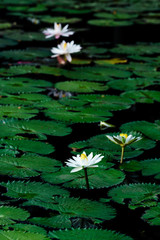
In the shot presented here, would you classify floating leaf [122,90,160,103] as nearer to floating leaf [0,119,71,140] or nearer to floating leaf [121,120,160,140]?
floating leaf [121,120,160,140]

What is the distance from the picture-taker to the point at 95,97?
2609 mm

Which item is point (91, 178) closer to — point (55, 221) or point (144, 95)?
point (55, 221)

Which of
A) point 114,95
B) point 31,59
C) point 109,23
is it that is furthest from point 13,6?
point 114,95

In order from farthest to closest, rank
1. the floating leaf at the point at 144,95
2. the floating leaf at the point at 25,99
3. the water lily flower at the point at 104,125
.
→ the floating leaf at the point at 144,95 < the floating leaf at the point at 25,99 < the water lily flower at the point at 104,125

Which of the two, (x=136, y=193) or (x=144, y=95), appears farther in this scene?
(x=144, y=95)

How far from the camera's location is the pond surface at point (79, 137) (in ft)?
4.51

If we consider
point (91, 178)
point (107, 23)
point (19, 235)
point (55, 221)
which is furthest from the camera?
point (107, 23)

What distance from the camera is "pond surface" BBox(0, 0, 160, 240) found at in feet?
4.51

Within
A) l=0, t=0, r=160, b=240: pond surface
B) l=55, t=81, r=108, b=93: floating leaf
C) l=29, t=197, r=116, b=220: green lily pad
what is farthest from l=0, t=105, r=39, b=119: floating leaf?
l=29, t=197, r=116, b=220: green lily pad

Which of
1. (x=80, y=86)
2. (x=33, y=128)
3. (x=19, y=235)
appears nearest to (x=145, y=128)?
(x=33, y=128)

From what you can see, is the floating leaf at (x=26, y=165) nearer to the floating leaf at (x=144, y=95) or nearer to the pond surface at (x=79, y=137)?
the pond surface at (x=79, y=137)

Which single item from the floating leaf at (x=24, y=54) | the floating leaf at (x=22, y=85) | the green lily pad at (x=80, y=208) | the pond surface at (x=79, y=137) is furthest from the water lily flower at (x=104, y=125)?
the floating leaf at (x=24, y=54)

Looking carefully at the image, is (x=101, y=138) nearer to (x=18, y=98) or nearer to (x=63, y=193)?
(x=63, y=193)

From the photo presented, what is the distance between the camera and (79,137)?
2.08 m
